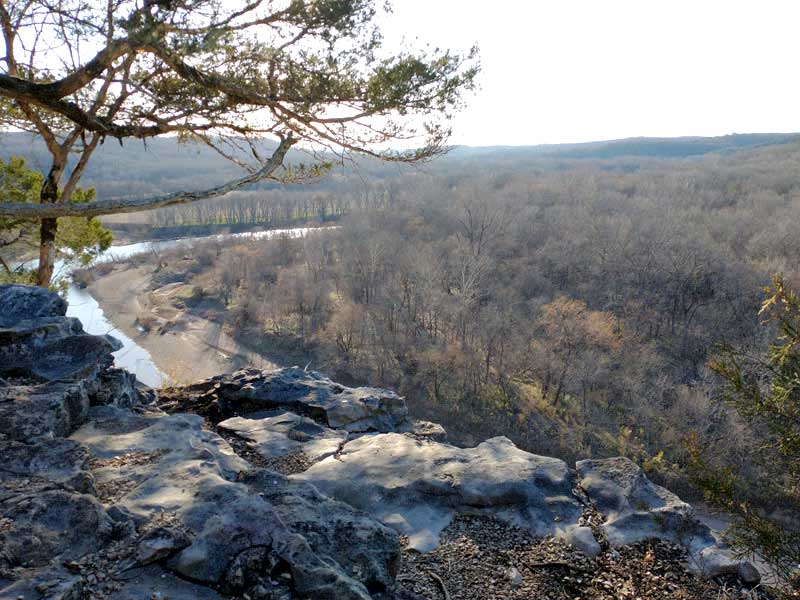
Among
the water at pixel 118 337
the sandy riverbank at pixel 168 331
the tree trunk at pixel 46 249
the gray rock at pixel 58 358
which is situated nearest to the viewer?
the gray rock at pixel 58 358

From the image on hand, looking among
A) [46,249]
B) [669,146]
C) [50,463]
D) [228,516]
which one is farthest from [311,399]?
[669,146]

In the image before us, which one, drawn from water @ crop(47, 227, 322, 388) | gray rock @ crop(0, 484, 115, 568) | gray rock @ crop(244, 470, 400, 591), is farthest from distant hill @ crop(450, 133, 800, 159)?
gray rock @ crop(0, 484, 115, 568)

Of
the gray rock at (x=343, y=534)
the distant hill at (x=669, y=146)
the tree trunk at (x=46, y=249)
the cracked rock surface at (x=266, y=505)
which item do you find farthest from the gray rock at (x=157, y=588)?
the distant hill at (x=669, y=146)

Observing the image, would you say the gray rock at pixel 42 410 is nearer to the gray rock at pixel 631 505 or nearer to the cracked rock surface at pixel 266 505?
the cracked rock surface at pixel 266 505

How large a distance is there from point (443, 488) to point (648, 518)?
1.99 meters

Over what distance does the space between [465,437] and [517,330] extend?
24.0 ft

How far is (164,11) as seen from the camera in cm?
574

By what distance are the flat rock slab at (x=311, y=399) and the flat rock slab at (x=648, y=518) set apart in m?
3.24

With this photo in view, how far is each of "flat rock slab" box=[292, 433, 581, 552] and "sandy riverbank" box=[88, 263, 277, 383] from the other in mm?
20361

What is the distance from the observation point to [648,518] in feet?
16.6

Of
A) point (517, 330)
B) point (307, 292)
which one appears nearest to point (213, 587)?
point (517, 330)

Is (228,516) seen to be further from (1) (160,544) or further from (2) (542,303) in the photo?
(2) (542,303)

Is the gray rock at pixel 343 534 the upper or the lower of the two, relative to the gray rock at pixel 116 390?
lower

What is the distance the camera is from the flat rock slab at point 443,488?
5137mm
